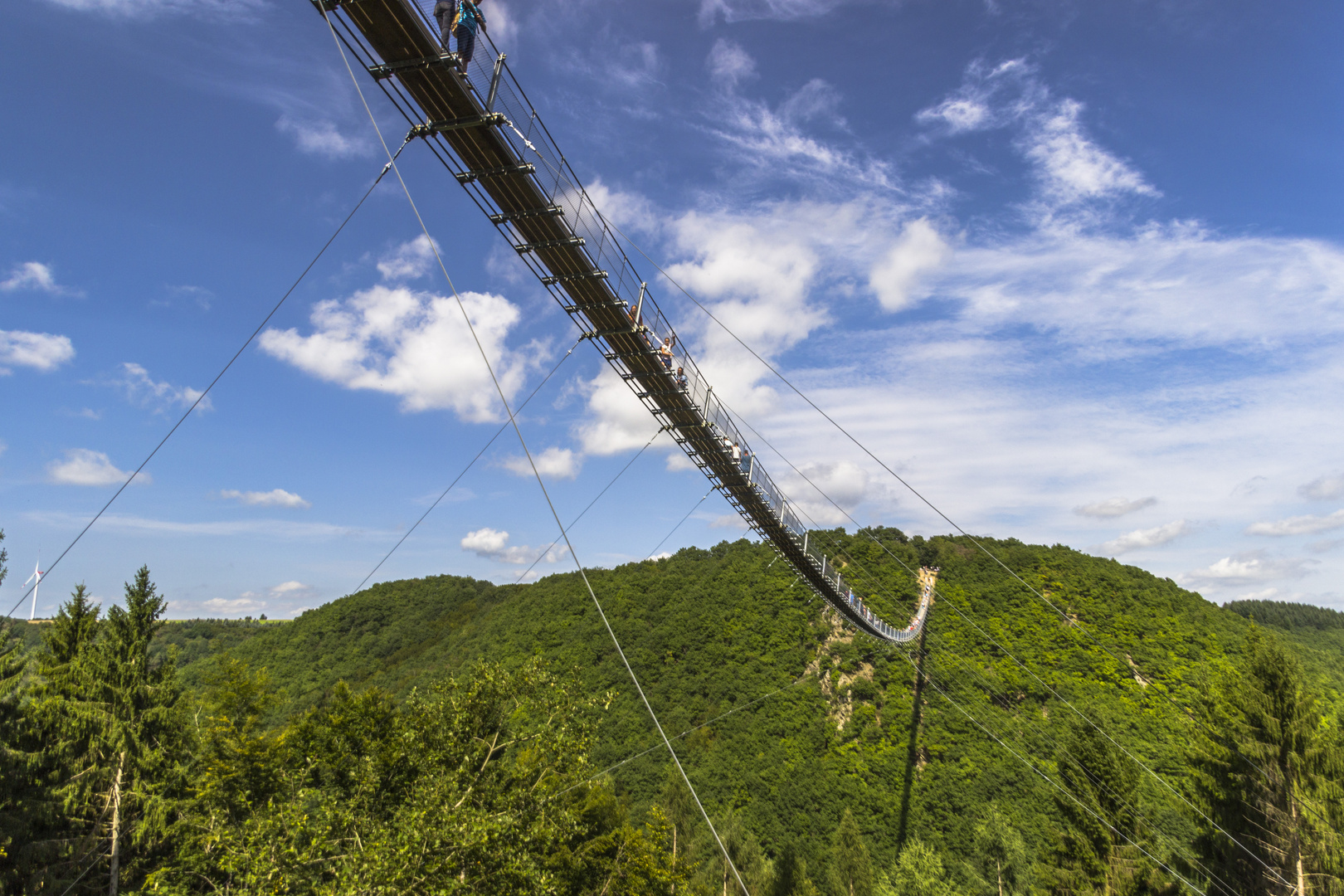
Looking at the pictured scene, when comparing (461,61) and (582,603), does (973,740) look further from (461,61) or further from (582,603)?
(461,61)

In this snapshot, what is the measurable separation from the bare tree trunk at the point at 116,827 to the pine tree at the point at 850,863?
107 feet

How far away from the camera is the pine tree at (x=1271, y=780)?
16.5 metres

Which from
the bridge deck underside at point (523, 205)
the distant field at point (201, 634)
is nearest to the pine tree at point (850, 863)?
the bridge deck underside at point (523, 205)

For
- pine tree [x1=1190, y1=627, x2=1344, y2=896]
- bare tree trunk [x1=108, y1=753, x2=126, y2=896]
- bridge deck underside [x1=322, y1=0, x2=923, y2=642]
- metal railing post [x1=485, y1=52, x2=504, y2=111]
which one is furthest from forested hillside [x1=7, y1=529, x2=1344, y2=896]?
metal railing post [x1=485, y1=52, x2=504, y2=111]

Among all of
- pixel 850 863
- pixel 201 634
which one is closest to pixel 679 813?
pixel 850 863

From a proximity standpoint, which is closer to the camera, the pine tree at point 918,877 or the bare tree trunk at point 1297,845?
the bare tree trunk at point 1297,845

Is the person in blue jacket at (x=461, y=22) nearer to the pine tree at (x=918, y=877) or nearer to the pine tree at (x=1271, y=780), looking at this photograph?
the pine tree at (x=1271, y=780)

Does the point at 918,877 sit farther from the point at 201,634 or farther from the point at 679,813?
the point at 201,634

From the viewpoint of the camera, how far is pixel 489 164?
24.3 ft

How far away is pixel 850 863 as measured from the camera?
110 ft

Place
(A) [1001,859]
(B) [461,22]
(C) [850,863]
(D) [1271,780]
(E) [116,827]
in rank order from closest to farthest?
(B) [461,22] → (E) [116,827] → (D) [1271,780] → (A) [1001,859] → (C) [850,863]

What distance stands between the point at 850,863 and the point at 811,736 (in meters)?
11.3

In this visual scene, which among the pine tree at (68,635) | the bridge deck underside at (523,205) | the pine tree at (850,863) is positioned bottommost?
the pine tree at (850,863)

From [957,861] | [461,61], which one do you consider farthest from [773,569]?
[461,61]
